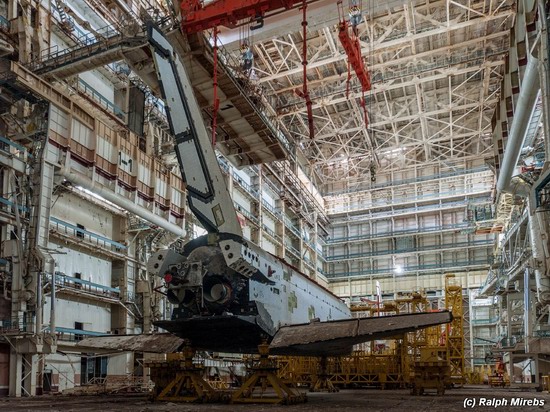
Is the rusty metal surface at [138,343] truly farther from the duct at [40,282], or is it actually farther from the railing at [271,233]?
the railing at [271,233]

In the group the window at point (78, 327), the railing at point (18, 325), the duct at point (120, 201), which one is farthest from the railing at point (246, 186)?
the railing at point (18, 325)

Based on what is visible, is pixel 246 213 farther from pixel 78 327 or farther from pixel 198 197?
pixel 198 197

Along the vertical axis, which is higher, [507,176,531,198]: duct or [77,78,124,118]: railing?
[77,78,124,118]: railing

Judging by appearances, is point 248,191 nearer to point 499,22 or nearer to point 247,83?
point 247,83

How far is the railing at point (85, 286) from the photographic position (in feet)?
73.2

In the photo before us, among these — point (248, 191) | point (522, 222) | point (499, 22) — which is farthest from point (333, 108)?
point (522, 222)

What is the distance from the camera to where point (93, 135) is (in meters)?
24.1

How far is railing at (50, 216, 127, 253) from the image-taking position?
22.9 metres

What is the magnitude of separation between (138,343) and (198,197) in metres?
4.16

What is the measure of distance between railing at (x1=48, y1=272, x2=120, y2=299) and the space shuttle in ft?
32.4

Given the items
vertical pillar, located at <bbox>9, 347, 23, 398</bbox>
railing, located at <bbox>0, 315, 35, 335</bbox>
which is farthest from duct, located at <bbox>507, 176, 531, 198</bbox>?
vertical pillar, located at <bbox>9, 347, 23, 398</bbox>

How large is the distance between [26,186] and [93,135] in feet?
14.5

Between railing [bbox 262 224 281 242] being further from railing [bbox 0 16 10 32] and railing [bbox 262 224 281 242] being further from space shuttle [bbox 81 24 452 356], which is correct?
space shuttle [bbox 81 24 452 356]

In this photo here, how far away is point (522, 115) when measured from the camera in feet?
57.8
